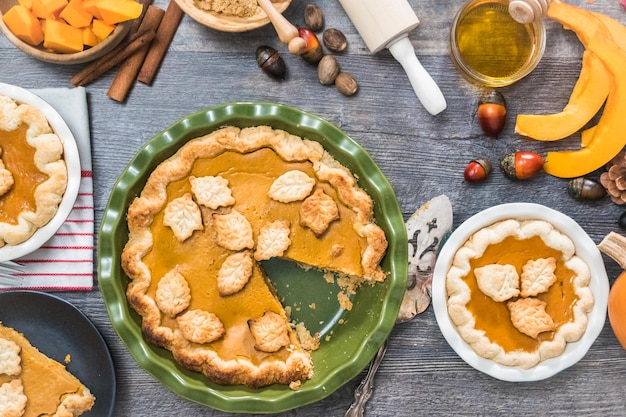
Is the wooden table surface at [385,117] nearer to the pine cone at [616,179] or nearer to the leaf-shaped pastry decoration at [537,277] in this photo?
the pine cone at [616,179]

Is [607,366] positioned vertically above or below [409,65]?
below

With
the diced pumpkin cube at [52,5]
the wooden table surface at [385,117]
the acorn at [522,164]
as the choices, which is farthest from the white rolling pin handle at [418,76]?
the diced pumpkin cube at [52,5]

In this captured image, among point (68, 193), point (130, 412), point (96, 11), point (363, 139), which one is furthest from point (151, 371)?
point (96, 11)

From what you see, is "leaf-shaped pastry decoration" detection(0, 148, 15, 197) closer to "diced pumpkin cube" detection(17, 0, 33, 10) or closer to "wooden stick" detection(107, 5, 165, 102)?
"wooden stick" detection(107, 5, 165, 102)

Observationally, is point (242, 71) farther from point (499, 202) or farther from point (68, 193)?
point (499, 202)

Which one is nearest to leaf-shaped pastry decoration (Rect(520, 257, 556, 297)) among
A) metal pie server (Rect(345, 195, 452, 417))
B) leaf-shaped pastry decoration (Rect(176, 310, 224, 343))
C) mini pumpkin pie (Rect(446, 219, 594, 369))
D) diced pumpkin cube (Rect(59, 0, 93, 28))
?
mini pumpkin pie (Rect(446, 219, 594, 369))

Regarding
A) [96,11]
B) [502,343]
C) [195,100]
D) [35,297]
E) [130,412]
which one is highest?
[96,11]

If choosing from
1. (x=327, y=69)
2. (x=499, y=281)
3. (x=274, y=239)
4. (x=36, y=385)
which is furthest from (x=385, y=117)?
(x=36, y=385)
